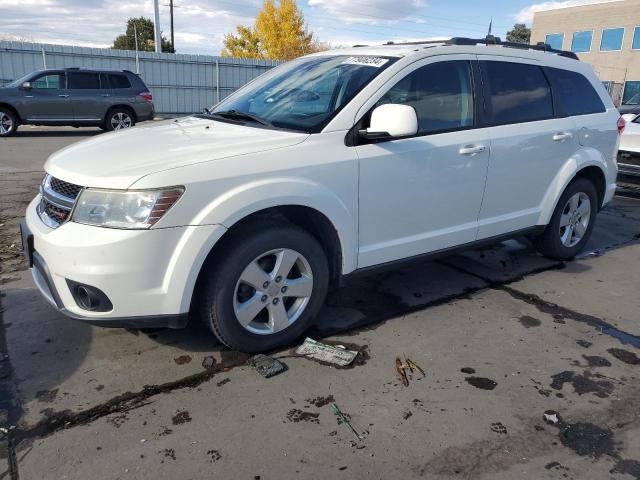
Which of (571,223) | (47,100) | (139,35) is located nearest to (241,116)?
(571,223)

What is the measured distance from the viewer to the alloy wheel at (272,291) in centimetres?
312

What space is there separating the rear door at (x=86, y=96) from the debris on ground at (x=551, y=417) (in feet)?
48.4

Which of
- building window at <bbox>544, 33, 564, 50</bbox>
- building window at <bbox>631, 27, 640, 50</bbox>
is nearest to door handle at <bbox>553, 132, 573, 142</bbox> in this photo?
building window at <bbox>631, 27, 640, 50</bbox>

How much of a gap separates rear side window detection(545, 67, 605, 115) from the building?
118ft

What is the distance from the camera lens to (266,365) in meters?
3.15

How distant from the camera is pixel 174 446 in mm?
2488

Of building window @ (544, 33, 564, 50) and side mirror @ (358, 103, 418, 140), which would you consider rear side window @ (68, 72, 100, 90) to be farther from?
building window @ (544, 33, 564, 50)

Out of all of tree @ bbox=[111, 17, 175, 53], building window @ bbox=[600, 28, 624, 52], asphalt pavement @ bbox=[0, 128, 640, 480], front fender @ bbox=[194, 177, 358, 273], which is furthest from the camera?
tree @ bbox=[111, 17, 175, 53]

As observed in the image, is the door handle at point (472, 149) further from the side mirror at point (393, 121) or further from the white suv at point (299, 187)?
the side mirror at point (393, 121)

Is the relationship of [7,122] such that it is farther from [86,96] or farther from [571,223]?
[571,223]

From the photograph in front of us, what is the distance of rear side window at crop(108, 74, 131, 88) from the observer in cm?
1502

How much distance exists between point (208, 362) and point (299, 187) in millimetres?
1161

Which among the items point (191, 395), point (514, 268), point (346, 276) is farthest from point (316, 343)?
point (514, 268)

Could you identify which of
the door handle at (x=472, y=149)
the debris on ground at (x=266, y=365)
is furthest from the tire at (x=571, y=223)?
the debris on ground at (x=266, y=365)
